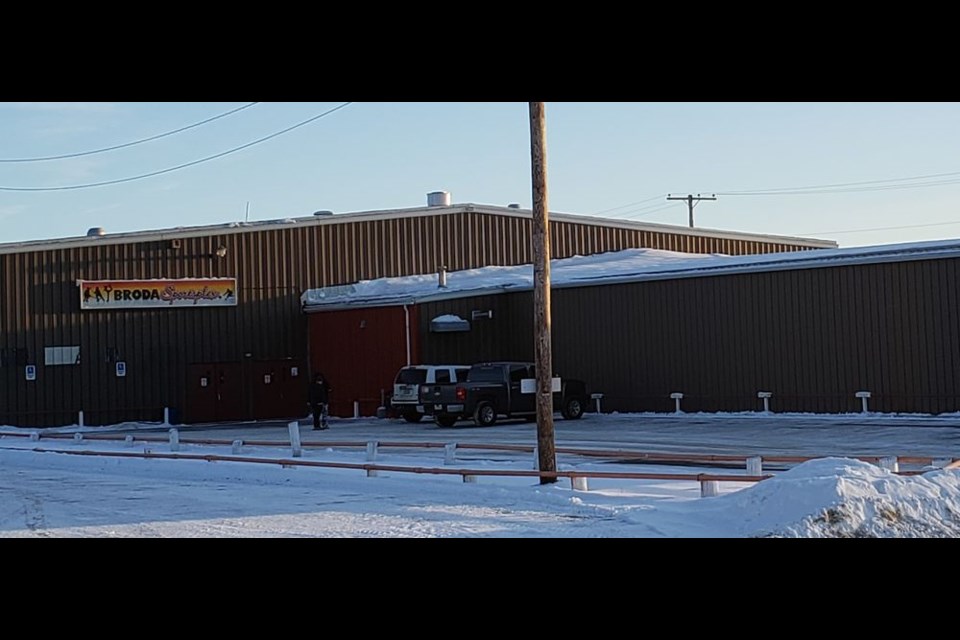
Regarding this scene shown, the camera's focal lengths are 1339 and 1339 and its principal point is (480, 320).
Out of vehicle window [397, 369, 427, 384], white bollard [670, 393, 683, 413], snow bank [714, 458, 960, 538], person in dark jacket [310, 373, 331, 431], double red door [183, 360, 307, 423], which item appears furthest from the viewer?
double red door [183, 360, 307, 423]

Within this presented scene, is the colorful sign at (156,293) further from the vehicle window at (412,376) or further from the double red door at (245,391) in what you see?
the vehicle window at (412,376)

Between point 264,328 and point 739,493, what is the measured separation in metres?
31.0

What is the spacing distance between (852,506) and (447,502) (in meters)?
6.26

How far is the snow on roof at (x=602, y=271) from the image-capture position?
109 ft

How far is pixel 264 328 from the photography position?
4462 cm

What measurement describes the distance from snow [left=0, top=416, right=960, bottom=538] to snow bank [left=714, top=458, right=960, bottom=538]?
0.02 m

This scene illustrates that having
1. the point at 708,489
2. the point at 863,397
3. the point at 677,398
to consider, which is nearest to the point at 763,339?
the point at 677,398

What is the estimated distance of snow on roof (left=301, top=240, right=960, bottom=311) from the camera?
33219mm

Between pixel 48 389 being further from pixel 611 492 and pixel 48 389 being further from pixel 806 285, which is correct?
pixel 611 492

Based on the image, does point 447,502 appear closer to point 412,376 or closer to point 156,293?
point 412,376

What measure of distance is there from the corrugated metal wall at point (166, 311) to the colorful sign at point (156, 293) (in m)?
0.24

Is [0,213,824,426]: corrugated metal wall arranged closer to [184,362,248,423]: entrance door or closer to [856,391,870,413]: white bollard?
[184,362,248,423]: entrance door

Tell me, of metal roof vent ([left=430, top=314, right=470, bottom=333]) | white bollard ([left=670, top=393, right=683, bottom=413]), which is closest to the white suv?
metal roof vent ([left=430, top=314, right=470, bottom=333])
